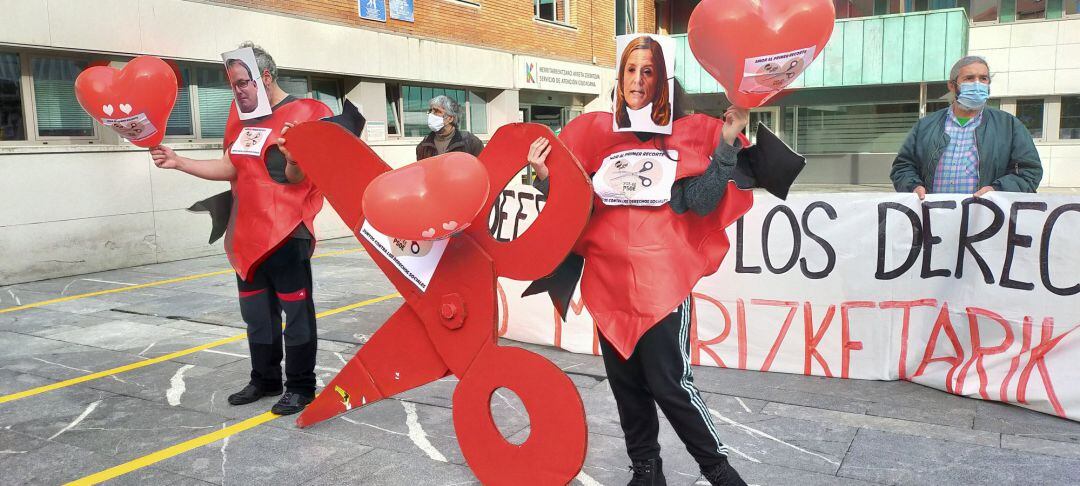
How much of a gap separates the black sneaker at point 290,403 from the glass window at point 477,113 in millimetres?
12781

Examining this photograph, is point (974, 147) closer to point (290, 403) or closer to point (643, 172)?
point (643, 172)

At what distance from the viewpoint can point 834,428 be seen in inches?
157

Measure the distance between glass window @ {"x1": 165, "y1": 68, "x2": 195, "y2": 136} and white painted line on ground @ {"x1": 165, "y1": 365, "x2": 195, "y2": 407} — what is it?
6.47 meters

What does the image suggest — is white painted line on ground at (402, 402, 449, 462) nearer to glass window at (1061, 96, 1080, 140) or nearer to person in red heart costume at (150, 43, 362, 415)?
person in red heart costume at (150, 43, 362, 415)

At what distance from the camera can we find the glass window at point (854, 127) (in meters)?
22.4

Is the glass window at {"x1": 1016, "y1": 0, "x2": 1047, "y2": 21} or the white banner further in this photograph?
the glass window at {"x1": 1016, "y1": 0, "x2": 1047, "y2": 21}

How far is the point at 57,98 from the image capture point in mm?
9641

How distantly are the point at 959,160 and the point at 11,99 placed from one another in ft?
31.8

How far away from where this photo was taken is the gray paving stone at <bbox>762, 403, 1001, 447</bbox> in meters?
3.82

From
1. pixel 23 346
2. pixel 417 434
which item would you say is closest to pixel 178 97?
pixel 23 346

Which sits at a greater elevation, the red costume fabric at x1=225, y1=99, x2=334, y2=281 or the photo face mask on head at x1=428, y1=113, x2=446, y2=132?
the photo face mask on head at x1=428, y1=113, x2=446, y2=132

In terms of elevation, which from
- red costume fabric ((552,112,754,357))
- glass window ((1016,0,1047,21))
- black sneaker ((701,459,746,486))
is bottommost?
black sneaker ((701,459,746,486))

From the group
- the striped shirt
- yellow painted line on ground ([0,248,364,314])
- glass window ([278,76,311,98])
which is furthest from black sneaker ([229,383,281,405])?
glass window ([278,76,311,98])

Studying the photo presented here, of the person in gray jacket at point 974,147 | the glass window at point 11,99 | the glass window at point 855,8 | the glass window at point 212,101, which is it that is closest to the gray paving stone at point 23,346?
the glass window at point 11,99
